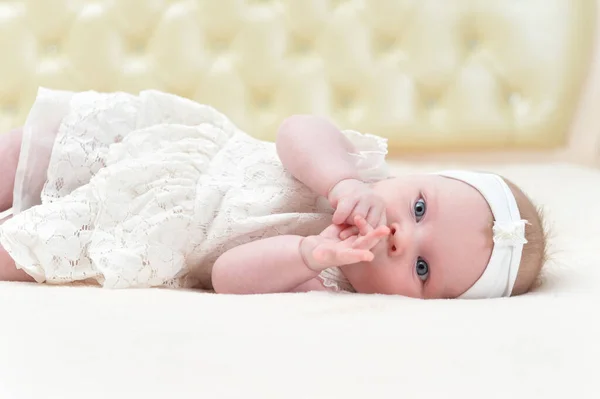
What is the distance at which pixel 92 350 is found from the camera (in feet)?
2.39

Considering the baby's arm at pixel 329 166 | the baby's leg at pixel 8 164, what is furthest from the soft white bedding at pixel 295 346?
the baby's leg at pixel 8 164

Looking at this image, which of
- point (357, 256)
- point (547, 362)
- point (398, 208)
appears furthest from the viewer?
point (398, 208)

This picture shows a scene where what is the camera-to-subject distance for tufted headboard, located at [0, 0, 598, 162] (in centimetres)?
212

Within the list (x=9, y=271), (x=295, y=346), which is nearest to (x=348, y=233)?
(x=295, y=346)

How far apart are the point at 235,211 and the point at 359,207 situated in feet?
0.83

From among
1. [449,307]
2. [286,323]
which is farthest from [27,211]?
[449,307]

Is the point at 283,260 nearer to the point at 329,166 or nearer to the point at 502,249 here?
the point at 329,166

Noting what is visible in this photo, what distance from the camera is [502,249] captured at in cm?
107

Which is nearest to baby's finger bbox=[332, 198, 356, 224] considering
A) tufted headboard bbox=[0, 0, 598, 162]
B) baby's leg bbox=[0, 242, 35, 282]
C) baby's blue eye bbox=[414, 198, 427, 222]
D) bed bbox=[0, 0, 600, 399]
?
baby's blue eye bbox=[414, 198, 427, 222]

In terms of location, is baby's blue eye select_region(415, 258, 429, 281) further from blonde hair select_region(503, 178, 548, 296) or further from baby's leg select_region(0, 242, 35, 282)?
baby's leg select_region(0, 242, 35, 282)

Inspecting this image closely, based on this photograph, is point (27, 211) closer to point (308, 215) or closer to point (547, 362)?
point (308, 215)

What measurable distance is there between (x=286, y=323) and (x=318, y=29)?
1.53m

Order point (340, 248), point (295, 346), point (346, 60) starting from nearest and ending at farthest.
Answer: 1. point (295, 346)
2. point (340, 248)
3. point (346, 60)

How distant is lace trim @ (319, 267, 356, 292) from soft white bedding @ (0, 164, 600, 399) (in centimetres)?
19
